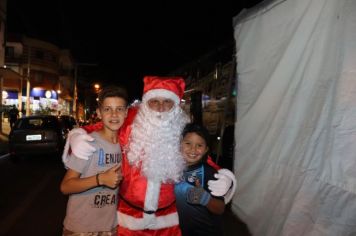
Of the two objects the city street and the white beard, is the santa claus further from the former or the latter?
the city street

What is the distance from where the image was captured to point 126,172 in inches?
117

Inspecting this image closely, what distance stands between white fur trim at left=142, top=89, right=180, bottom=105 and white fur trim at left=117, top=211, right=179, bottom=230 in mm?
1048

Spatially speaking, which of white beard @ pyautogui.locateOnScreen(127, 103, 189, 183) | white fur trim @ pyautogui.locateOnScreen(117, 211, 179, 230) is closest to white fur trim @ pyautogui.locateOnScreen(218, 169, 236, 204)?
white beard @ pyautogui.locateOnScreen(127, 103, 189, 183)

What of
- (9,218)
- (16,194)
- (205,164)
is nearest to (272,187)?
(205,164)

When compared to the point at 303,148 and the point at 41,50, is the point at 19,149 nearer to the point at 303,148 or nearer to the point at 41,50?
the point at 303,148

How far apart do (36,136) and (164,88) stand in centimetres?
1035

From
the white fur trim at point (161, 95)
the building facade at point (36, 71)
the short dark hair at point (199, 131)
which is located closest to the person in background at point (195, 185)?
the short dark hair at point (199, 131)

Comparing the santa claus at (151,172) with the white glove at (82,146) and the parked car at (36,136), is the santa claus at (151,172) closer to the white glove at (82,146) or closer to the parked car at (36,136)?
the white glove at (82,146)

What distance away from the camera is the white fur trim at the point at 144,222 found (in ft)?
9.52

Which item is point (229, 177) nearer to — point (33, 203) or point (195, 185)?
point (195, 185)

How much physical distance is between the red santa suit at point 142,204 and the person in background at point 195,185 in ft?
0.29

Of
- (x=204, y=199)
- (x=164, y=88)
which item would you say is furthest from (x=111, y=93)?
(x=204, y=199)

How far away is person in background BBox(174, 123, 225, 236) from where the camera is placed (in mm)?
2969

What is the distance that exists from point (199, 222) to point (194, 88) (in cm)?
893
